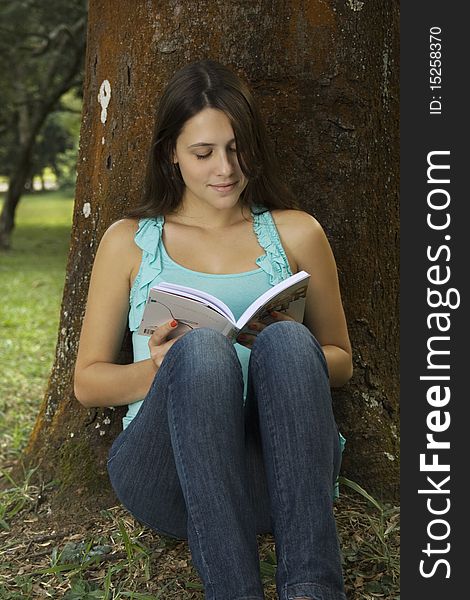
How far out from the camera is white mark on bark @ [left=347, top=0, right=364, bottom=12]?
10.1ft

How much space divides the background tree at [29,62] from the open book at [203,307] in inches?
472

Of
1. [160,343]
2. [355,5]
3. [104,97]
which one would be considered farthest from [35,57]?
[160,343]

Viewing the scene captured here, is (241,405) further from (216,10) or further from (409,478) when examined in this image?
(216,10)

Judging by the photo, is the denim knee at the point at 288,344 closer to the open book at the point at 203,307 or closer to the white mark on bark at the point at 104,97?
the open book at the point at 203,307

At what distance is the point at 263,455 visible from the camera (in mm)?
2420

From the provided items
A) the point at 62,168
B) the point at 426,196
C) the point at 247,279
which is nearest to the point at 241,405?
the point at 247,279

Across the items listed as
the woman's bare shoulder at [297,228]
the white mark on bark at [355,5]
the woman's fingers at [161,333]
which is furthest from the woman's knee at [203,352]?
the white mark on bark at [355,5]

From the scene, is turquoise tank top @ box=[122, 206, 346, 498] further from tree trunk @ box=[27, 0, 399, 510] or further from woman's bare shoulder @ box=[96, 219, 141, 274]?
tree trunk @ box=[27, 0, 399, 510]

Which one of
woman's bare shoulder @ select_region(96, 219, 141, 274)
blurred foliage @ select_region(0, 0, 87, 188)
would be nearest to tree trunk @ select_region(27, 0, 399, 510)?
woman's bare shoulder @ select_region(96, 219, 141, 274)

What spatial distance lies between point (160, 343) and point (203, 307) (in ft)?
0.79

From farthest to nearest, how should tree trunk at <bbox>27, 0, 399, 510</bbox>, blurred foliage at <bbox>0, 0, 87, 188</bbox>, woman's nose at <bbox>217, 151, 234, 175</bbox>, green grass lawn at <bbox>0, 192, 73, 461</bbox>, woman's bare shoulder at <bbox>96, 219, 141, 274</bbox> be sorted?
blurred foliage at <bbox>0, 0, 87, 188</bbox>
green grass lawn at <bbox>0, 192, 73, 461</bbox>
tree trunk at <bbox>27, 0, 399, 510</bbox>
woman's bare shoulder at <bbox>96, 219, 141, 274</bbox>
woman's nose at <bbox>217, 151, 234, 175</bbox>

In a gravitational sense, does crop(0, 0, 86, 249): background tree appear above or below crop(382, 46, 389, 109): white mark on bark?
above

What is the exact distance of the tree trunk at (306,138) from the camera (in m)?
3.04

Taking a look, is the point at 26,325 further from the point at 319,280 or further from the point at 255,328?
the point at 255,328
